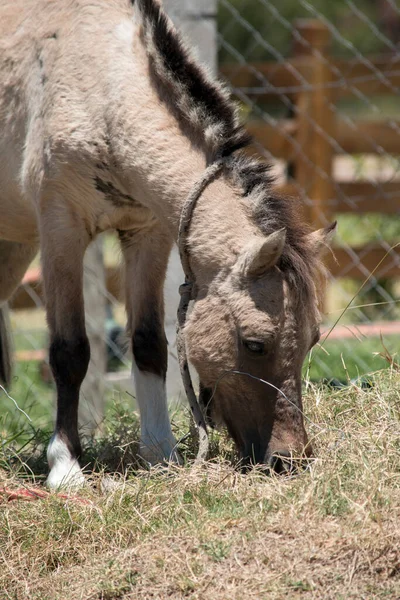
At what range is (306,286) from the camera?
9.28 ft

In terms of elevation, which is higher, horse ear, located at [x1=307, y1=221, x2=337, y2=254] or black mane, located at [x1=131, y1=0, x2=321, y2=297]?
black mane, located at [x1=131, y1=0, x2=321, y2=297]

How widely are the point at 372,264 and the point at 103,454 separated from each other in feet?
14.8

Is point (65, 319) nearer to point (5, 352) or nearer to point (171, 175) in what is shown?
point (171, 175)

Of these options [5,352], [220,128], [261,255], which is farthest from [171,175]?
[5,352]

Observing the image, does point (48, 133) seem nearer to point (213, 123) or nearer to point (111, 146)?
point (111, 146)

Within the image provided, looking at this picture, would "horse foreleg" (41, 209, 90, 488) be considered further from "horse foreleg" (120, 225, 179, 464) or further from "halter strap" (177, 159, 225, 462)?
"halter strap" (177, 159, 225, 462)

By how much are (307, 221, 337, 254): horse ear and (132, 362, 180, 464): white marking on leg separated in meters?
0.86

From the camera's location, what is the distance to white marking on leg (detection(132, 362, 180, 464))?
10.8ft

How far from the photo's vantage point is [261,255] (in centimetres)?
274

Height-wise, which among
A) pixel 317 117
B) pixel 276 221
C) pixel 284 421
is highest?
pixel 317 117

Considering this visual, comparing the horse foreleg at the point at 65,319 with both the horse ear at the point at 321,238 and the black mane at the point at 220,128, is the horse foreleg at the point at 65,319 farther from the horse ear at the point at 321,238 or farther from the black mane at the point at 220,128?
the horse ear at the point at 321,238

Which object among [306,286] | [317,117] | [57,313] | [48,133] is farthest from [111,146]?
[317,117]

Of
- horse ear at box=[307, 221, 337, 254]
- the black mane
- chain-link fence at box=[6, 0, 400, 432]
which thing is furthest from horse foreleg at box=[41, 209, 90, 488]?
chain-link fence at box=[6, 0, 400, 432]

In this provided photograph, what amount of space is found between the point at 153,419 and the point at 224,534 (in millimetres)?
1135
